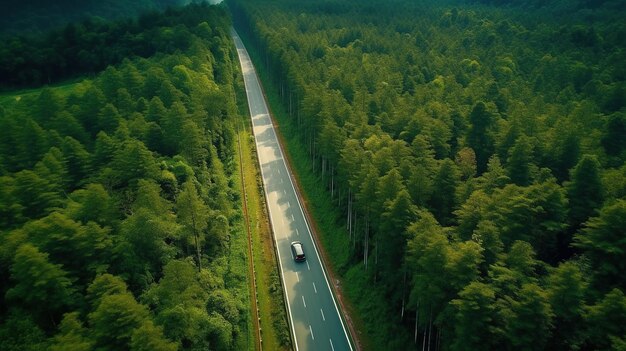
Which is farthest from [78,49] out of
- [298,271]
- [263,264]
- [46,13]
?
[298,271]

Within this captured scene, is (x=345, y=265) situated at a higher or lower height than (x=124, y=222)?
lower

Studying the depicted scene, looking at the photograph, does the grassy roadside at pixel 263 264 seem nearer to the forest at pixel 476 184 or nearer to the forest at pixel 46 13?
the forest at pixel 476 184

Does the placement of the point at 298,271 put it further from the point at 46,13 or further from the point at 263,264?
the point at 46,13

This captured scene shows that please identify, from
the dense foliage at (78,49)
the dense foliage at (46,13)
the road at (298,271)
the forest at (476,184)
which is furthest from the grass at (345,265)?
the dense foliage at (46,13)

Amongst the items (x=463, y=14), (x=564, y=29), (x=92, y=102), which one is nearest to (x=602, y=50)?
(x=564, y=29)

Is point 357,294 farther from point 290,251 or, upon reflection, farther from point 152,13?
point 152,13
